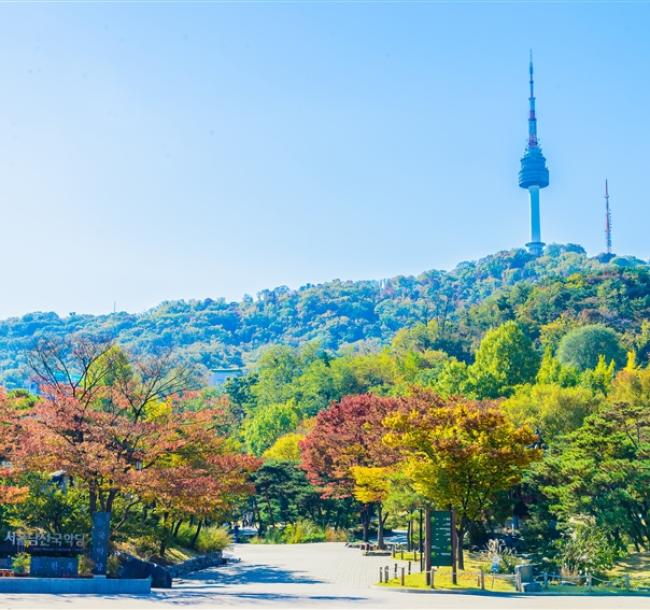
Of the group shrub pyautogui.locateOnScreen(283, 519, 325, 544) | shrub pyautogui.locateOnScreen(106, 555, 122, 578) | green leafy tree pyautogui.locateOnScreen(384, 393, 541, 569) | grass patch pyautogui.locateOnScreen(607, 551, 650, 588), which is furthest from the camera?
shrub pyautogui.locateOnScreen(283, 519, 325, 544)

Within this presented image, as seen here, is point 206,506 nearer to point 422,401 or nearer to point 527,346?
point 422,401

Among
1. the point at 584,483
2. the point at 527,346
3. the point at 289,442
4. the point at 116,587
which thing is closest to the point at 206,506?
the point at 116,587

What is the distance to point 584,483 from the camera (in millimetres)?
33938

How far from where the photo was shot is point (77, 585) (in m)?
24.5

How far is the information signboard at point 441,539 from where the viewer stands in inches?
1072

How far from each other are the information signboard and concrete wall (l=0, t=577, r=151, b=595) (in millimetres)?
9203

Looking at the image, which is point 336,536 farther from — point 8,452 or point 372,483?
point 8,452

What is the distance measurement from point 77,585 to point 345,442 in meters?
22.8

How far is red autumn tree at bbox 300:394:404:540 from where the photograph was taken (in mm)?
43656

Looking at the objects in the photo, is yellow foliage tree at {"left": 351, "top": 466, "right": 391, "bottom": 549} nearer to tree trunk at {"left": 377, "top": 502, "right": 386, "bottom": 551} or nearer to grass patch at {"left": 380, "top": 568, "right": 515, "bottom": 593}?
tree trunk at {"left": 377, "top": 502, "right": 386, "bottom": 551}

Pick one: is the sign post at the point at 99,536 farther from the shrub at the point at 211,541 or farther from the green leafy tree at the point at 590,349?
the green leafy tree at the point at 590,349

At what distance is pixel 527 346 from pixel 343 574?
53390 mm

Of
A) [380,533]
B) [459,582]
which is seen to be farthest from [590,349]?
[459,582]

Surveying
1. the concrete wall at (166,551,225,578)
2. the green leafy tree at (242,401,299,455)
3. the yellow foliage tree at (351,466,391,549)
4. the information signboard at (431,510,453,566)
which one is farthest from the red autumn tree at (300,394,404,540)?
the green leafy tree at (242,401,299,455)
